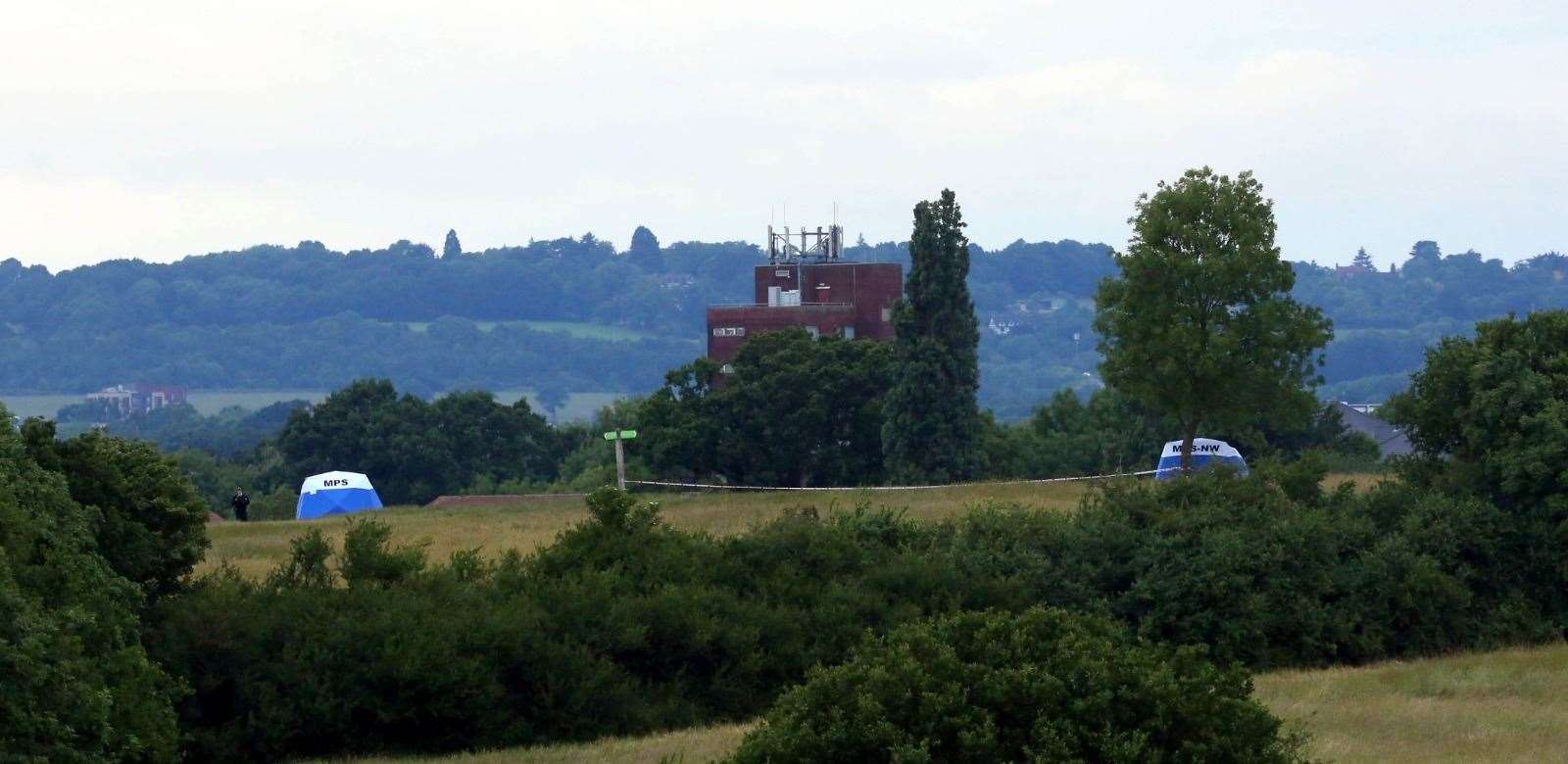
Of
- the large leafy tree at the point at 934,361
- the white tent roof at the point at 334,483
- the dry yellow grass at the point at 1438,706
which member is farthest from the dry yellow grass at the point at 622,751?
the large leafy tree at the point at 934,361

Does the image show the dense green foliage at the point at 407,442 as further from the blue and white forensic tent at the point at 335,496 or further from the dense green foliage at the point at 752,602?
the dense green foliage at the point at 752,602

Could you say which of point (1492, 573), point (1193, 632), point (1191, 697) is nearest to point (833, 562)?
point (1193, 632)

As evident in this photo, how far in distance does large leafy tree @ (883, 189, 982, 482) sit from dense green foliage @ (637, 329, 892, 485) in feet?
17.4

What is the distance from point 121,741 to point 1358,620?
15752 millimetres

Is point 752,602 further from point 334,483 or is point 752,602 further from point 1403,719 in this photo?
point 334,483

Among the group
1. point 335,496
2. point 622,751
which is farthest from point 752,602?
point 335,496

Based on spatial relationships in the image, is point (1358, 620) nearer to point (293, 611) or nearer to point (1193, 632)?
point (1193, 632)

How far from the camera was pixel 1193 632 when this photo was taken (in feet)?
80.6

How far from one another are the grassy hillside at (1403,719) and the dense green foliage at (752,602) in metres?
0.99

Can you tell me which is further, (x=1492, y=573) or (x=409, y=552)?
(x=1492, y=573)

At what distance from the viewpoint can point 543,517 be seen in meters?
41.2

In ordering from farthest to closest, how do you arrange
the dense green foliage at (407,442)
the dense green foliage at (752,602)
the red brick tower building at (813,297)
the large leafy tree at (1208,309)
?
the red brick tower building at (813,297) → the dense green foliage at (407,442) → the large leafy tree at (1208,309) → the dense green foliage at (752,602)

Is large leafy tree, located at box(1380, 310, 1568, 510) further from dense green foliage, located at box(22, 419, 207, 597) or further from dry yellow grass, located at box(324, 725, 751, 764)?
dense green foliage, located at box(22, 419, 207, 597)

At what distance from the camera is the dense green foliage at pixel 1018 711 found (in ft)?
37.0
